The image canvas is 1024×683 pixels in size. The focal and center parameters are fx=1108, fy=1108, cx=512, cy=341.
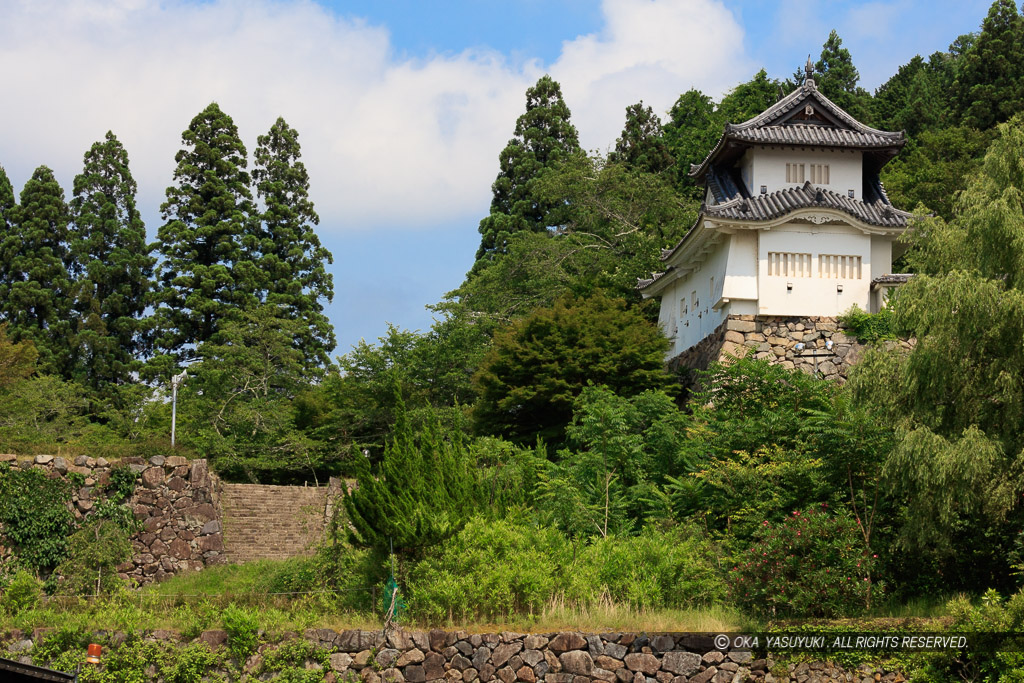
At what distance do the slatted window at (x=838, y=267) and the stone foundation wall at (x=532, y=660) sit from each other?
14.1 meters

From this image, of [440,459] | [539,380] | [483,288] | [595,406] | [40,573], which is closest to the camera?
[440,459]

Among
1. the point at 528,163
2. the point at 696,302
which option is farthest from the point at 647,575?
the point at 528,163

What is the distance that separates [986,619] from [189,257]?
37036 mm

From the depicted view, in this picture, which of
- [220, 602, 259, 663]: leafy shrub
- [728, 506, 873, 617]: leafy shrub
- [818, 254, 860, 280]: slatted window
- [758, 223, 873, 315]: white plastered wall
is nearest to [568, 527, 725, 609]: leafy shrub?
[728, 506, 873, 617]: leafy shrub

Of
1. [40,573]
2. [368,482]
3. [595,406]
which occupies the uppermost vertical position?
[595,406]

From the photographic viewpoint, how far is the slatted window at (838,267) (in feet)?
86.2

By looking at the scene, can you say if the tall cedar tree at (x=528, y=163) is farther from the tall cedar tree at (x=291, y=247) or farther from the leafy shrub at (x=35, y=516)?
the leafy shrub at (x=35, y=516)

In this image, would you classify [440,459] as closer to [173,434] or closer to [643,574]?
[643,574]

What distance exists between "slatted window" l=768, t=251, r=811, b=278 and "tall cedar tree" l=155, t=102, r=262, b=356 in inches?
884

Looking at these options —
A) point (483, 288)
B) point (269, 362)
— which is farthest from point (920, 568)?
point (269, 362)

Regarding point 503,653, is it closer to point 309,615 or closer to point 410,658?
point 410,658

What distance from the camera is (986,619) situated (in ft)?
42.2

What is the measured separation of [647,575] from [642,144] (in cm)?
3765

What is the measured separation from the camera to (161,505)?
21.9m
